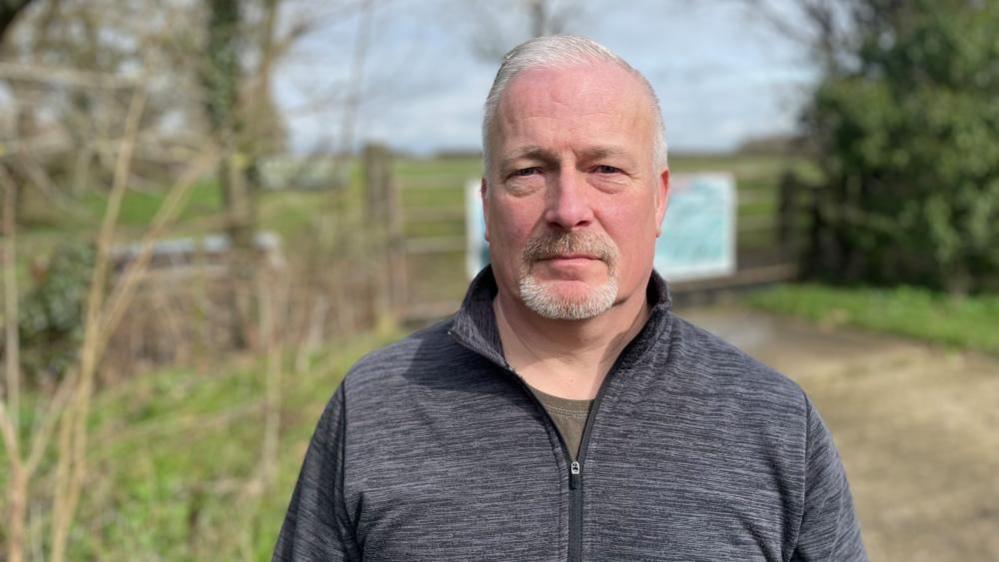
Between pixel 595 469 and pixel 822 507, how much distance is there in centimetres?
41

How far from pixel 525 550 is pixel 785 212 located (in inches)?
389

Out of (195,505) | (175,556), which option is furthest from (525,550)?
(195,505)

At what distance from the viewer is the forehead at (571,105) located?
1422 mm

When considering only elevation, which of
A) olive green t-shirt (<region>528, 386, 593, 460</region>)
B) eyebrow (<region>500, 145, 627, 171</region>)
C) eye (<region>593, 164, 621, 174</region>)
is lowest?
olive green t-shirt (<region>528, 386, 593, 460</region>)

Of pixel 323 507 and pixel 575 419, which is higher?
pixel 575 419

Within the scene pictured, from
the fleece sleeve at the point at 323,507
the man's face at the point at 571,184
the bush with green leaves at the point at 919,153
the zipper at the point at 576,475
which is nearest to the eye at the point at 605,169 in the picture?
the man's face at the point at 571,184

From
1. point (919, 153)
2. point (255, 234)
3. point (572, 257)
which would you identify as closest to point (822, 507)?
point (572, 257)

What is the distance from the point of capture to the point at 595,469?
1.41m

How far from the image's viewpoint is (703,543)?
54.9 inches

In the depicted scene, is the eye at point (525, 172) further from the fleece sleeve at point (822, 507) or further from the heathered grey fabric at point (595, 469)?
the fleece sleeve at point (822, 507)

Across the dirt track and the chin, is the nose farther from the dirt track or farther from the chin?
the dirt track

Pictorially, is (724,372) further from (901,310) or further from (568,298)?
(901,310)

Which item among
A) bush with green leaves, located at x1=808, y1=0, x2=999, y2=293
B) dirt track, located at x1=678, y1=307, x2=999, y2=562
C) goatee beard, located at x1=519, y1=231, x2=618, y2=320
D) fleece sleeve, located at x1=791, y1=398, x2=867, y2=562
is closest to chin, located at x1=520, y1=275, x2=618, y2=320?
goatee beard, located at x1=519, y1=231, x2=618, y2=320

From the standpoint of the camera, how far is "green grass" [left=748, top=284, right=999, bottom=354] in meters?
7.46
